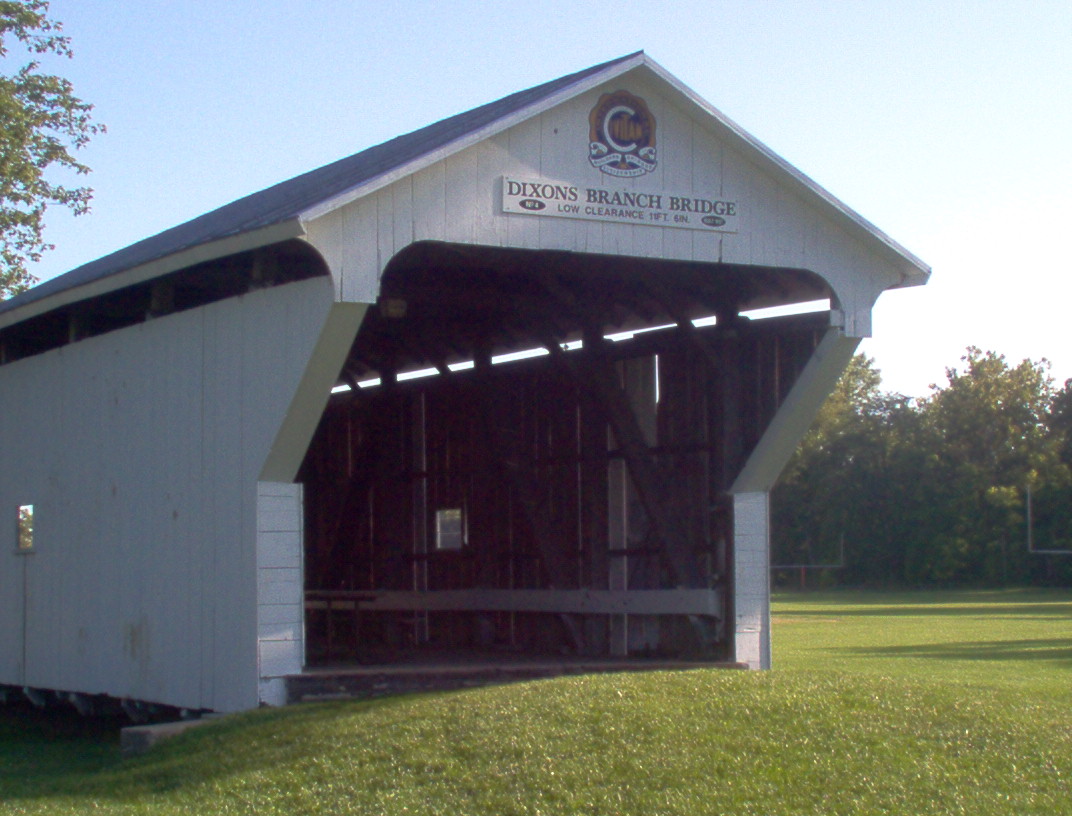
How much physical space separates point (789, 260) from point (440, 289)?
13.6 feet

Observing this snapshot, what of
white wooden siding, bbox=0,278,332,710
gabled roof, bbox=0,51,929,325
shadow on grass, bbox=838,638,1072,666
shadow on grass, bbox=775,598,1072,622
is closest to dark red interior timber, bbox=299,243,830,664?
gabled roof, bbox=0,51,929,325

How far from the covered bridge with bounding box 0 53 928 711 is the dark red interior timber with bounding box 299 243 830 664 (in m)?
0.05

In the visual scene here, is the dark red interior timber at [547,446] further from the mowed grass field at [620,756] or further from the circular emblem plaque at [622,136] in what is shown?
the mowed grass field at [620,756]

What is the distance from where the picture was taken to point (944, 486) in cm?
7875

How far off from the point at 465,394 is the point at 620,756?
9979mm

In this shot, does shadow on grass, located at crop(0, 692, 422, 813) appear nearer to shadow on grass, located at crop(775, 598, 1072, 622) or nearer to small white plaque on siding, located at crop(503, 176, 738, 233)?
small white plaque on siding, located at crop(503, 176, 738, 233)

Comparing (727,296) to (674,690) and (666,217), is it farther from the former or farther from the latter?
(674,690)

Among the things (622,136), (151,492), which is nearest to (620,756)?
(622,136)

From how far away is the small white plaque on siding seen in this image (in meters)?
12.9

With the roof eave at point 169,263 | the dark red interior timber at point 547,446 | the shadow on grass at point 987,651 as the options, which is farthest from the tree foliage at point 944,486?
the roof eave at point 169,263

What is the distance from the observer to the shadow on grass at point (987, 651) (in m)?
24.8

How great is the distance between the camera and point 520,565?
18578 mm

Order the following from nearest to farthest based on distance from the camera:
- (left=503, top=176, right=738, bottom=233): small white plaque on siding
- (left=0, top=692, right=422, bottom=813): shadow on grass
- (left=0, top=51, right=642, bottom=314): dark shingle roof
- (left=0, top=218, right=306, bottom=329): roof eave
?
(left=0, top=692, right=422, bottom=813): shadow on grass, (left=0, top=218, right=306, bottom=329): roof eave, (left=0, top=51, right=642, bottom=314): dark shingle roof, (left=503, top=176, right=738, bottom=233): small white plaque on siding

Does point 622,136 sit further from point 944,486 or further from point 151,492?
point 944,486
